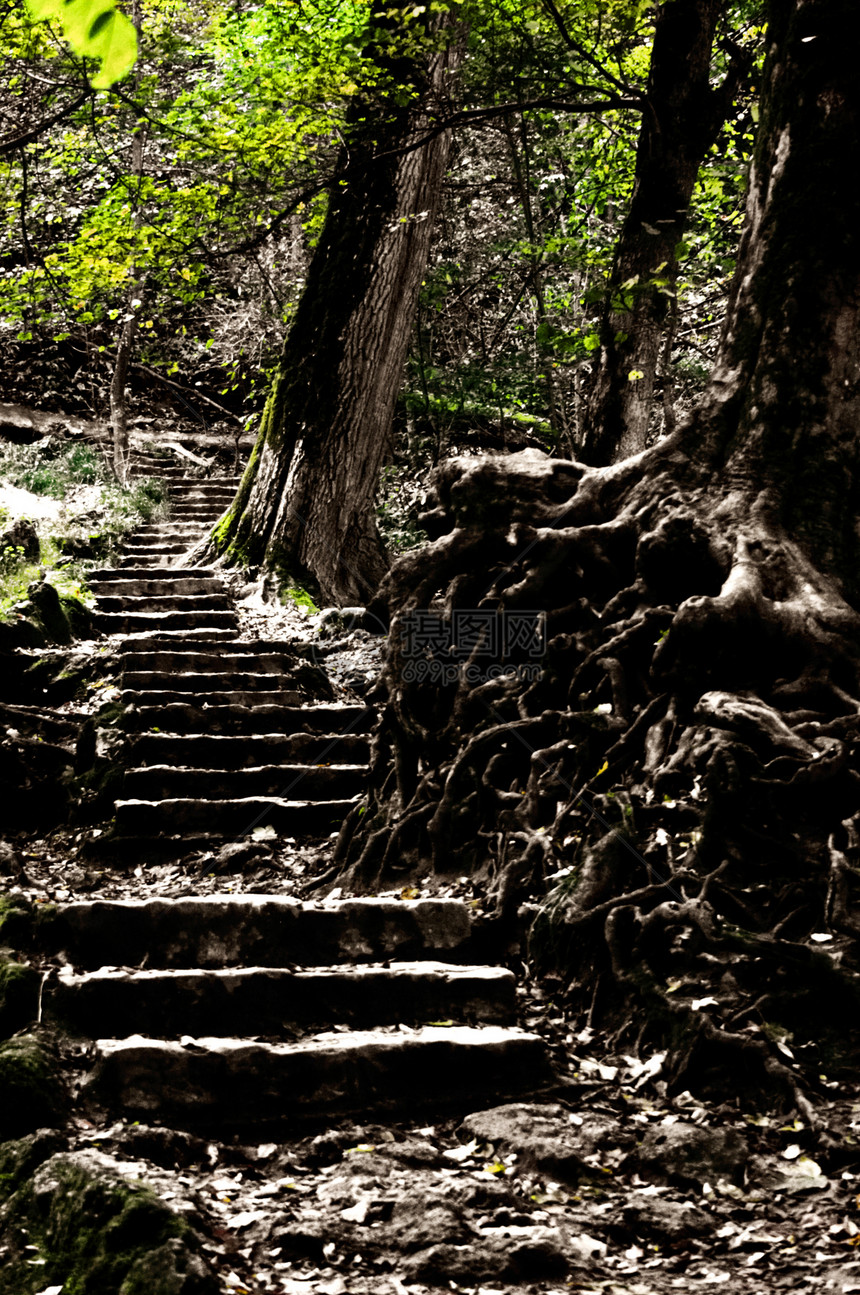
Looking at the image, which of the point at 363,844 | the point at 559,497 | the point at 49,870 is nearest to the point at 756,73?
the point at 559,497

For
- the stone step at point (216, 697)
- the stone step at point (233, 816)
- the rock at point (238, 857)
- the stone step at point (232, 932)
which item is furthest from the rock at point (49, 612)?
the stone step at point (232, 932)

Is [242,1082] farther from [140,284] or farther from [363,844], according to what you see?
[140,284]

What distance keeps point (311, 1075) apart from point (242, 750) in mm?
4200

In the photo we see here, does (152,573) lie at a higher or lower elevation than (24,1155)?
higher

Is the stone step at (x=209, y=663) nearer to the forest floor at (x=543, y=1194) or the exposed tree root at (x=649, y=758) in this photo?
the exposed tree root at (x=649, y=758)

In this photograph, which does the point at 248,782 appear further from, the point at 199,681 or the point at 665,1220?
the point at 665,1220

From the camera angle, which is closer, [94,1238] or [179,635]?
[94,1238]

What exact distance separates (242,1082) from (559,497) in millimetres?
4085

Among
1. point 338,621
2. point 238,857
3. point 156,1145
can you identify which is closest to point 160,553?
point 338,621

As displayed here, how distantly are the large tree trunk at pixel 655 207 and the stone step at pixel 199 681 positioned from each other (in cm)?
298

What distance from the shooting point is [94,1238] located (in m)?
2.83

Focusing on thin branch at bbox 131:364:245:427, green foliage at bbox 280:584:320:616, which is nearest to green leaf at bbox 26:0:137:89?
green foliage at bbox 280:584:320:616

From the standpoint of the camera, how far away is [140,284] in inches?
595

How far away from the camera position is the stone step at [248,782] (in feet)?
24.0
